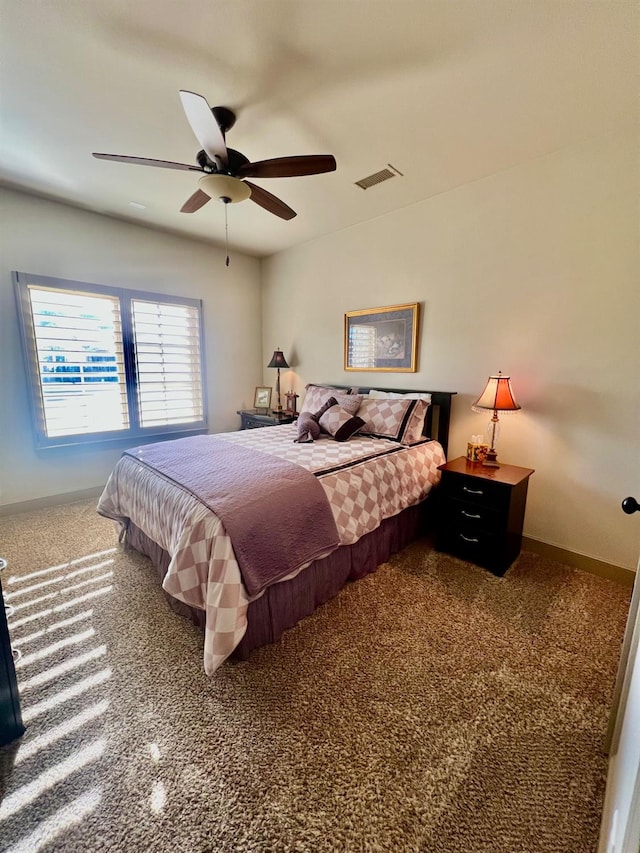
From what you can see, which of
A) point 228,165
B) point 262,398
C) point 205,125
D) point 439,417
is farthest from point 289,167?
point 262,398

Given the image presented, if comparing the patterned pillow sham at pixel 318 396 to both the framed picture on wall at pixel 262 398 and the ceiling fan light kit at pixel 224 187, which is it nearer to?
the framed picture on wall at pixel 262 398

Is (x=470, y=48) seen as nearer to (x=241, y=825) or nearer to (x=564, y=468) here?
(x=564, y=468)

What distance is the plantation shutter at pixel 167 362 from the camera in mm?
3783

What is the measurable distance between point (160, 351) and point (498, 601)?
3999mm

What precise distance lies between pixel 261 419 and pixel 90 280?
225cm

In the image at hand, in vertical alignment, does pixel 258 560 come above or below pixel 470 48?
below

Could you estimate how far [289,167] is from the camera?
1.91 m

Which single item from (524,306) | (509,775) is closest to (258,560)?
(509,775)

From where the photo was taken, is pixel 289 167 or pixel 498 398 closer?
pixel 289 167

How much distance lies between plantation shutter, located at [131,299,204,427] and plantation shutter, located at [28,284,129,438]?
0.69 feet

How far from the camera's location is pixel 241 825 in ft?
3.44

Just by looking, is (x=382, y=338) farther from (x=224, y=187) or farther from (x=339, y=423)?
(x=224, y=187)

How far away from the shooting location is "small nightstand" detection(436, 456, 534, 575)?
2.26m

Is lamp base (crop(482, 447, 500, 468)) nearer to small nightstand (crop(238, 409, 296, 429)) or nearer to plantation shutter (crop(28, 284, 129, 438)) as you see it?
small nightstand (crop(238, 409, 296, 429))
